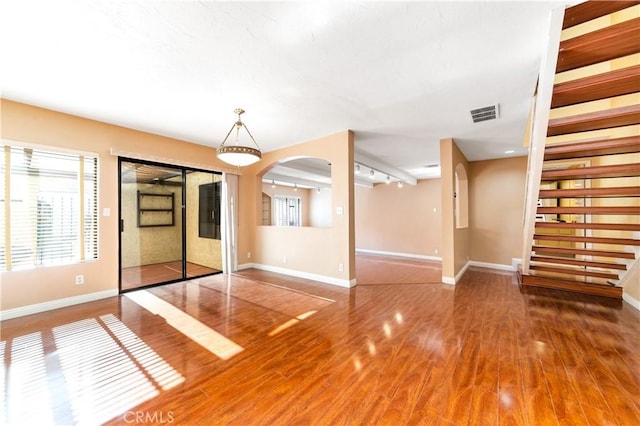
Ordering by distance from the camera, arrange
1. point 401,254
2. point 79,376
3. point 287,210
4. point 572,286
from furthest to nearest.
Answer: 1. point 287,210
2. point 401,254
3. point 572,286
4. point 79,376

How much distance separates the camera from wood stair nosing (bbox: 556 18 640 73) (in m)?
1.72

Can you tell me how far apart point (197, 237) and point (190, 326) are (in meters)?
3.03

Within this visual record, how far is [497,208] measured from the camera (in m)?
6.12

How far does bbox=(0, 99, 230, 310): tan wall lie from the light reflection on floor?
3.27 feet

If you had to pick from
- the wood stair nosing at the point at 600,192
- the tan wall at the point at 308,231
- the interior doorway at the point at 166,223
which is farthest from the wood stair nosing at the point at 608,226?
the interior doorway at the point at 166,223

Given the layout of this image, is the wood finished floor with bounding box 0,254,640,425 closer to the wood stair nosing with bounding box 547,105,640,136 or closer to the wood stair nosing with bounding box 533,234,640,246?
the wood stair nosing with bounding box 533,234,640,246

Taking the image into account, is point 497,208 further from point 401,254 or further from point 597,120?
point 597,120

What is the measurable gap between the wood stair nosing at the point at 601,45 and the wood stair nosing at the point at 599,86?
161 millimetres

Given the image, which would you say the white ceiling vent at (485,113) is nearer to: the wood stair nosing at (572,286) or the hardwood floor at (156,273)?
the wood stair nosing at (572,286)

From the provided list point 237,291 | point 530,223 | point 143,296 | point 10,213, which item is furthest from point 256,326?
point 530,223

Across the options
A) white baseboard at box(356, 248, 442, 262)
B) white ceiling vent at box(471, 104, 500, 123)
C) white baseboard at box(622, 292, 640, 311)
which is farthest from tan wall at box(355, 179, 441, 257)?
white ceiling vent at box(471, 104, 500, 123)

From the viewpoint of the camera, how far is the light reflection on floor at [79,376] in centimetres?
163

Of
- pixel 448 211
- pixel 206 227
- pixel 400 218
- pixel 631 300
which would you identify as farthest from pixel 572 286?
pixel 206 227

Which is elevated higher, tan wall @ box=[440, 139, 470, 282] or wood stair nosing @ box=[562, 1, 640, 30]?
wood stair nosing @ box=[562, 1, 640, 30]
